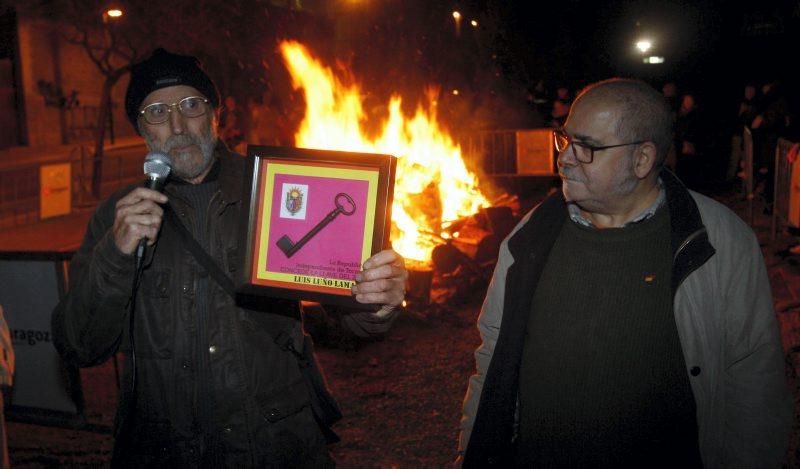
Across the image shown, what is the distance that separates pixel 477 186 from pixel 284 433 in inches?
375

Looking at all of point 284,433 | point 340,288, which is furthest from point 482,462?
point 340,288

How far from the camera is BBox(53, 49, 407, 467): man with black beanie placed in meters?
2.49

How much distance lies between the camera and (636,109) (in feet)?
8.91

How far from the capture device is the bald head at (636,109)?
8.89ft

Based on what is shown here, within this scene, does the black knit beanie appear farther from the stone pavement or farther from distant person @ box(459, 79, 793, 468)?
the stone pavement

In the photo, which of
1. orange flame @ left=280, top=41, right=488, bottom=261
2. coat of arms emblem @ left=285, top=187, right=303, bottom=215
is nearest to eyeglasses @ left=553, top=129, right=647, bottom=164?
coat of arms emblem @ left=285, top=187, right=303, bottom=215

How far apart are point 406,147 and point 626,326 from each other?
918 cm

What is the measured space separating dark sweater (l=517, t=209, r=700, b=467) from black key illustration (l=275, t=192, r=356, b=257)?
992 mm

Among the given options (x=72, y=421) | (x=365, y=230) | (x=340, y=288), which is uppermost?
(x=365, y=230)

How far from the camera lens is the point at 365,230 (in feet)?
7.29

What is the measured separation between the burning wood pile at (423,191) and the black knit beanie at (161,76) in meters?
5.45

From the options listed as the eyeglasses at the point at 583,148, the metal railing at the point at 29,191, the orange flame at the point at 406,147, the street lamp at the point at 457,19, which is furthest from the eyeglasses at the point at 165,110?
the street lamp at the point at 457,19

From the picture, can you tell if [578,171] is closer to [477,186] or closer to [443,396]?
[443,396]

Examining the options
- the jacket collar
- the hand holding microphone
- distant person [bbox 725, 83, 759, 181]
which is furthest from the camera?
distant person [bbox 725, 83, 759, 181]
